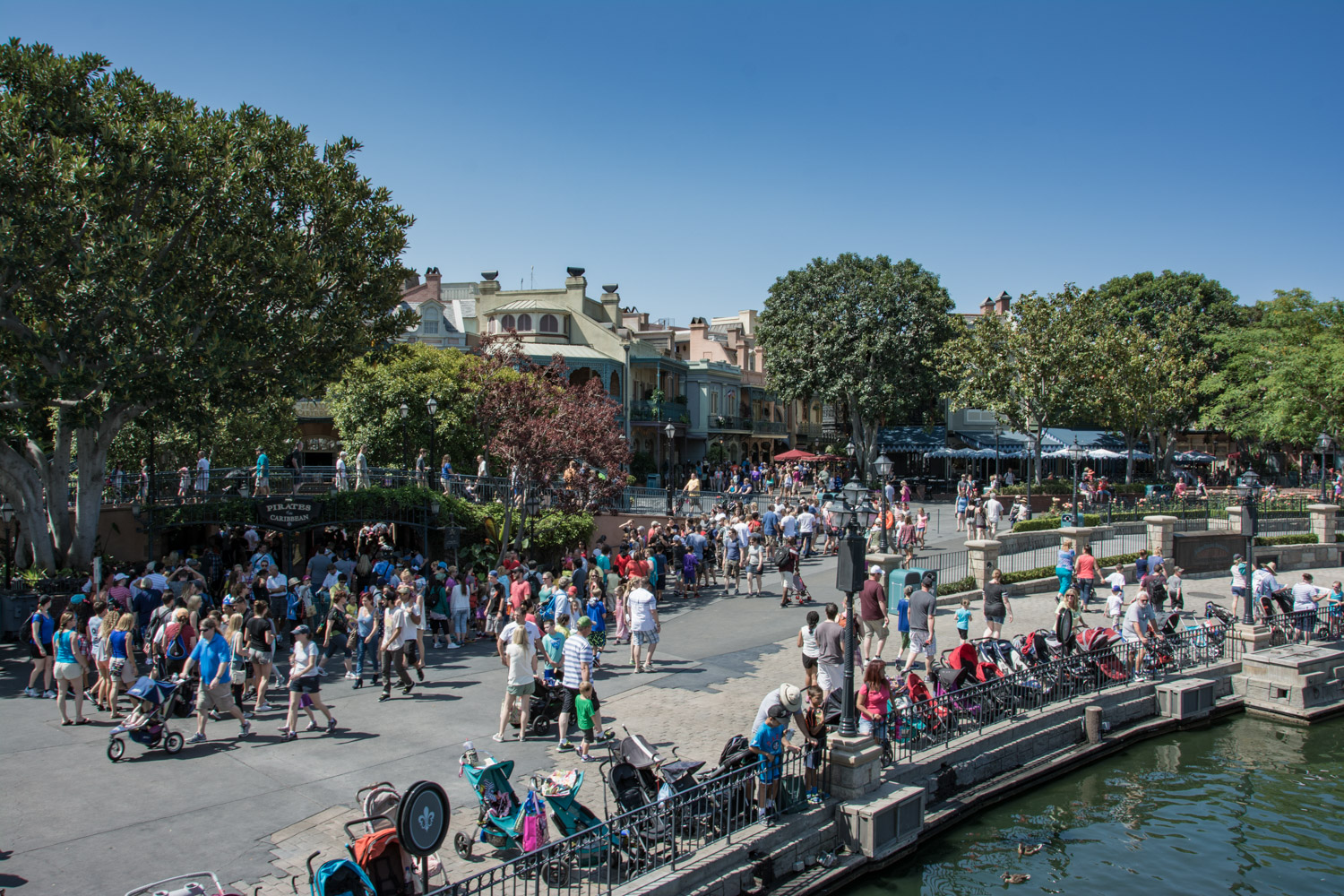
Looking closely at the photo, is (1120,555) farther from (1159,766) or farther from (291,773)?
(291,773)

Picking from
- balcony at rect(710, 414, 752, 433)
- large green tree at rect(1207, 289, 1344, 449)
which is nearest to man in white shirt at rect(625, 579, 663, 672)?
large green tree at rect(1207, 289, 1344, 449)

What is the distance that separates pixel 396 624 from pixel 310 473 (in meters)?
12.0

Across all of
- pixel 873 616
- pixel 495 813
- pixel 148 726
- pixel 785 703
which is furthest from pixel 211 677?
pixel 873 616

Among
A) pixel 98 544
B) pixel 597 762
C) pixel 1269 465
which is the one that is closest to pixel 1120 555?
pixel 597 762

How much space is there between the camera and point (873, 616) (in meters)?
15.3

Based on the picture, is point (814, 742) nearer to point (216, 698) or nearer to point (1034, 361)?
point (216, 698)

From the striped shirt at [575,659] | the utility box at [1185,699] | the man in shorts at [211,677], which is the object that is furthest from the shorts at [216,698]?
the utility box at [1185,699]

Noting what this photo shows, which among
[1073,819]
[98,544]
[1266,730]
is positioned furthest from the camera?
[98,544]

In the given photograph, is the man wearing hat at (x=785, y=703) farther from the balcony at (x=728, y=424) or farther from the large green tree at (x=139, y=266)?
the balcony at (x=728, y=424)

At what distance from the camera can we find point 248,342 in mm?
18234

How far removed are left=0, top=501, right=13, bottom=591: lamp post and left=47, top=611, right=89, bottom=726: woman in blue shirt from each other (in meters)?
6.01

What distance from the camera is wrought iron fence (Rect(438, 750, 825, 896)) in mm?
7660

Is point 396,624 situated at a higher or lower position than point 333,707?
higher

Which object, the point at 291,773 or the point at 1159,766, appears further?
the point at 1159,766
